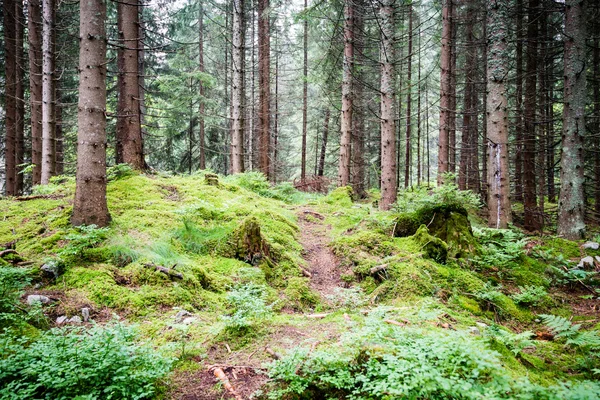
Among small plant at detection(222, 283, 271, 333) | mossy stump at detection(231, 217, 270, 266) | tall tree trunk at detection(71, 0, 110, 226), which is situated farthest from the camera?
mossy stump at detection(231, 217, 270, 266)

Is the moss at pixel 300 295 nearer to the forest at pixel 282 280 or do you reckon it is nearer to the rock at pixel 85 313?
the forest at pixel 282 280

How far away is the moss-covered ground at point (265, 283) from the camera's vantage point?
3166mm

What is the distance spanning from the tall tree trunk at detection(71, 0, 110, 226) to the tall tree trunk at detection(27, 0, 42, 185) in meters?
8.17

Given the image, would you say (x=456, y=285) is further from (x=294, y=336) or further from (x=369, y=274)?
(x=294, y=336)

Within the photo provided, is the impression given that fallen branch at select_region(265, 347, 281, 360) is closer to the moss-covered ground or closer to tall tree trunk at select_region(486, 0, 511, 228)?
the moss-covered ground

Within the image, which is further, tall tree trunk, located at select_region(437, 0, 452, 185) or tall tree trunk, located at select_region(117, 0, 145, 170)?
tall tree trunk, located at select_region(437, 0, 452, 185)

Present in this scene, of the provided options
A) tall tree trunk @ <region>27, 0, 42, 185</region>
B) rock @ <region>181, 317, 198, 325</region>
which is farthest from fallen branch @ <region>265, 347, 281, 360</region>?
tall tree trunk @ <region>27, 0, 42, 185</region>

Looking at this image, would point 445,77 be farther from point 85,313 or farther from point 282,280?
point 85,313

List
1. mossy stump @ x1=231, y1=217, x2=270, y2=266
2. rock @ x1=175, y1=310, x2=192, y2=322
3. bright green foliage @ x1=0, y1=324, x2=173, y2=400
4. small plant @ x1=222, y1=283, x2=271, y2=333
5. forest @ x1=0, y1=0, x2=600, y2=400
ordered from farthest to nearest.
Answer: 1. mossy stump @ x1=231, y1=217, x2=270, y2=266
2. rock @ x1=175, y1=310, x2=192, y2=322
3. small plant @ x1=222, y1=283, x2=271, y2=333
4. forest @ x1=0, y1=0, x2=600, y2=400
5. bright green foliage @ x1=0, y1=324, x2=173, y2=400

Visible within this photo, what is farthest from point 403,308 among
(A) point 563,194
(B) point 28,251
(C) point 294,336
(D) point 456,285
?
(A) point 563,194

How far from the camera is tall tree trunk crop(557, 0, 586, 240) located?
7.66 metres

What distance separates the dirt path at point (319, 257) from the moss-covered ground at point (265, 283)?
97mm

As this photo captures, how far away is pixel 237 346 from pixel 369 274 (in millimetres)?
Result: 2825

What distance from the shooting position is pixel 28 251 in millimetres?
5000
